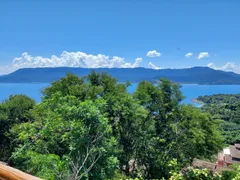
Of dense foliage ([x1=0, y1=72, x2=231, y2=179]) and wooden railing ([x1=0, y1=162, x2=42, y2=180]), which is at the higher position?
wooden railing ([x1=0, y1=162, x2=42, y2=180])

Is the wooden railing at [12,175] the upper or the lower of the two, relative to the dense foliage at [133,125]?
upper

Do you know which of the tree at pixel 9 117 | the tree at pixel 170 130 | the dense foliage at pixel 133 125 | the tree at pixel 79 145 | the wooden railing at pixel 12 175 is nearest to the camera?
the wooden railing at pixel 12 175

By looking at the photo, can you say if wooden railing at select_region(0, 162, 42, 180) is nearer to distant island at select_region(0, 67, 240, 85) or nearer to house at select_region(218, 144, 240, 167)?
house at select_region(218, 144, 240, 167)

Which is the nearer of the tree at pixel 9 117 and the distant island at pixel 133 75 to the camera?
the tree at pixel 9 117

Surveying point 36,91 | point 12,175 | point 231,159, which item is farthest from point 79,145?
point 231,159

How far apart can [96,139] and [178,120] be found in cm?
565

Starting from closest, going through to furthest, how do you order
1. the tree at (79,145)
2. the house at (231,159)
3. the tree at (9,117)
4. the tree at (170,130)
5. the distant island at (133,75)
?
the tree at (79,145)
the tree at (170,130)
the tree at (9,117)
the house at (231,159)
the distant island at (133,75)

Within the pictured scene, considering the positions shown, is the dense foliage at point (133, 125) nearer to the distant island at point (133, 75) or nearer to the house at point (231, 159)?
the house at point (231, 159)

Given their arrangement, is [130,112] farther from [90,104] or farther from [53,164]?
[53,164]

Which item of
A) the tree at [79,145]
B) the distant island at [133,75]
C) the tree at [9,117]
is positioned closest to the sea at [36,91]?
the tree at [9,117]

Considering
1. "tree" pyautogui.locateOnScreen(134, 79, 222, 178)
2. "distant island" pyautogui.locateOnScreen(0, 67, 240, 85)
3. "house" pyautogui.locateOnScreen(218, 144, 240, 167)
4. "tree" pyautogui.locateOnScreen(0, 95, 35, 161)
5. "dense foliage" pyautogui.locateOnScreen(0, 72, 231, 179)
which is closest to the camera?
"dense foliage" pyautogui.locateOnScreen(0, 72, 231, 179)

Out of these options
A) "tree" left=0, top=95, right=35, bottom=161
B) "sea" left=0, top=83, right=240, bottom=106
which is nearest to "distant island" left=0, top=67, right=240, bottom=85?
"sea" left=0, top=83, right=240, bottom=106

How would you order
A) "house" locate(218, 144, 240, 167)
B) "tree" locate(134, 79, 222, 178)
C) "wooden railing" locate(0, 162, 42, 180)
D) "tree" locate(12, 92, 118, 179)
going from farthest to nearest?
"house" locate(218, 144, 240, 167)
"tree" locate(134, 79, 222, 178)
"tree" locate(12, 92, 118, 179)
"wooden railing" locate(0, 162, 42, 180)

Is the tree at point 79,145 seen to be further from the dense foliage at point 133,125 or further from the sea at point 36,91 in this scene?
the sea at point 36,91
